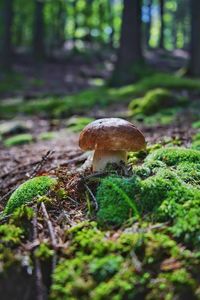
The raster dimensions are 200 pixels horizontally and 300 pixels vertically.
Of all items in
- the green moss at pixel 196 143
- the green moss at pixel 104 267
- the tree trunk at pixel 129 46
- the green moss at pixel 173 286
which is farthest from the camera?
the tree trunk at pixel 129 46

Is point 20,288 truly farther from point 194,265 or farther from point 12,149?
point 12,149

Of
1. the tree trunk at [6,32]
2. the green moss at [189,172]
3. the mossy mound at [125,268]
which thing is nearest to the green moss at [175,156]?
the green moss at [189,172]

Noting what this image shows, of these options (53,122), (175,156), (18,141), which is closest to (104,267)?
(175,156)

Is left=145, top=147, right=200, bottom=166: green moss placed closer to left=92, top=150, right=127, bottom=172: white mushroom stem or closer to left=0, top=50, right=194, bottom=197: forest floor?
left=92, top=150, right=127, bottom=172: white mushroom stem

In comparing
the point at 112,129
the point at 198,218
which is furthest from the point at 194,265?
the point at 112,129

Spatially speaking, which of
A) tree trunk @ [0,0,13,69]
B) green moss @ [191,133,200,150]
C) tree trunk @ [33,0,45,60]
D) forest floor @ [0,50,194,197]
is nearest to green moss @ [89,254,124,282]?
forest floor @ [0,50,194,197]

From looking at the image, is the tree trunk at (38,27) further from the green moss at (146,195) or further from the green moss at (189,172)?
the green moss at (146,195)
